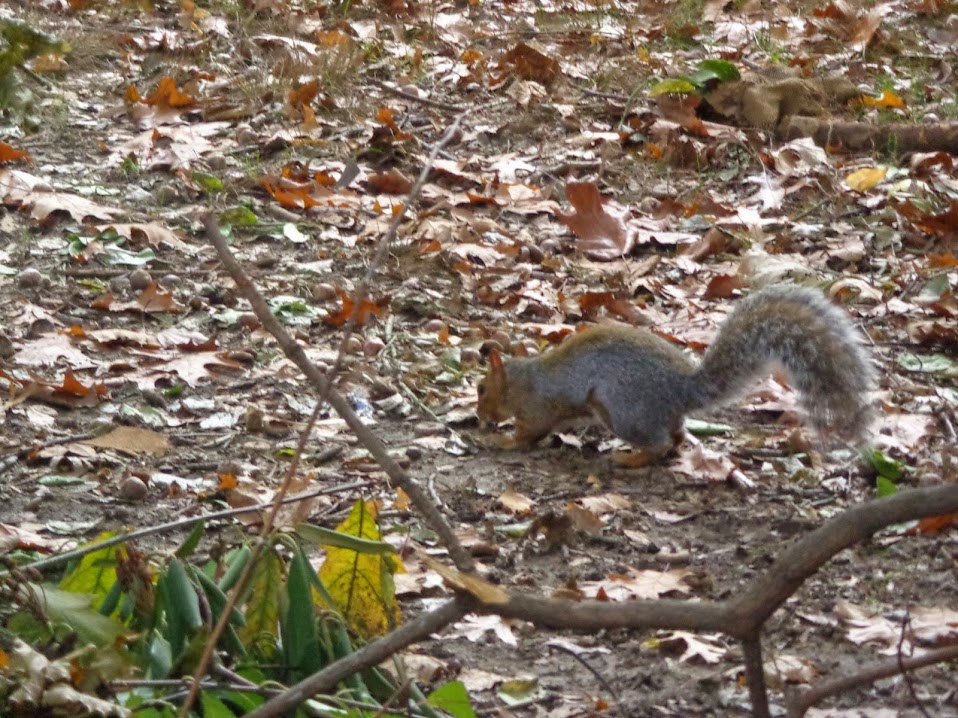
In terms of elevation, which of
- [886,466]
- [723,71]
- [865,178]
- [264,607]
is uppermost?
[723,71]

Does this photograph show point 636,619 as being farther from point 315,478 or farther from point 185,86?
point 185,86

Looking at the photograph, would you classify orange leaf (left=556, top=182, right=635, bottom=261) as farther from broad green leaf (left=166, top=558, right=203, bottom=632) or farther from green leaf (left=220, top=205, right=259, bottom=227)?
broad green leaf (left=166, top=558, right=203, bottom=632)

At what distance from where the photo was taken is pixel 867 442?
11.4ft

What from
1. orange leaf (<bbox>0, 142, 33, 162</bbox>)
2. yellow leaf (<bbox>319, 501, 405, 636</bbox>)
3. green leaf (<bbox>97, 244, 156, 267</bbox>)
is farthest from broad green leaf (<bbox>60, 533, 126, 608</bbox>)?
orange leaf (<bbox>0, 142, 33, 162</bbox>)

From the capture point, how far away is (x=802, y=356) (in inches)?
132

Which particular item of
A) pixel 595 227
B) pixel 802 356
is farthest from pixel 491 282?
pixel 802 356

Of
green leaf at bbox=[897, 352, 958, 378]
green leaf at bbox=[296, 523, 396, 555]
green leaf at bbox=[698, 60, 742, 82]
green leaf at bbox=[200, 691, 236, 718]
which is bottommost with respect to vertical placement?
green leaf at bbox=[897, 352, 958, 378]

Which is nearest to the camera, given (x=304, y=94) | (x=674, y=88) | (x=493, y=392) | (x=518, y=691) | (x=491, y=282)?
(x=518, y=691)

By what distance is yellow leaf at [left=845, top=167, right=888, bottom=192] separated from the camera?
5367mm

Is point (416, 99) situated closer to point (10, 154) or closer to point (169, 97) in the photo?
point (10, 154)

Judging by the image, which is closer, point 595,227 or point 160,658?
point 160,658

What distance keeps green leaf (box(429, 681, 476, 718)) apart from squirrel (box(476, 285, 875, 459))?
1.59 m

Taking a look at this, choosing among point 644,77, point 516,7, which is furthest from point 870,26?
point 516,7

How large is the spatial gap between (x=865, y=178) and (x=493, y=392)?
2.30 meters
